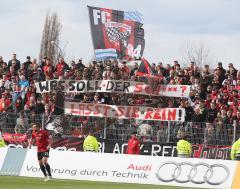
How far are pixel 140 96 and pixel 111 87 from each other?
154cm

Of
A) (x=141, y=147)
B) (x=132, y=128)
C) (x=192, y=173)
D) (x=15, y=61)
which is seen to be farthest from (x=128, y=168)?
(x=15, y=61)

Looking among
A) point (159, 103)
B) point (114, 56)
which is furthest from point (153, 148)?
point (114, 56)

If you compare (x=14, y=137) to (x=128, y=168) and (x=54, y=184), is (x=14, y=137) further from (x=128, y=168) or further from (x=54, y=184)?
(x=54, y=184)

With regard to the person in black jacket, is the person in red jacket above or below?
below

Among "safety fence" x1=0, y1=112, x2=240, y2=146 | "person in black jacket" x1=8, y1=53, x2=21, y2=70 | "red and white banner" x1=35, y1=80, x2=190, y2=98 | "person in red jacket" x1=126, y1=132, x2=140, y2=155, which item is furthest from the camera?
"person in black jacket" x1=8, y1=53, x2=21, y2=70

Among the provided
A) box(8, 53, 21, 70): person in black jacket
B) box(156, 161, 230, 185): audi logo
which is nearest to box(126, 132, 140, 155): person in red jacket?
box(156, 161, 230, 185): audi logo

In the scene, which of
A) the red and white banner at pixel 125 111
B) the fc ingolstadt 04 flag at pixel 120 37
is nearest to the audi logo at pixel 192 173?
the red and white banner at pixel 125 111

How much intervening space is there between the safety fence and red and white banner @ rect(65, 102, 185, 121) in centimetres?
20

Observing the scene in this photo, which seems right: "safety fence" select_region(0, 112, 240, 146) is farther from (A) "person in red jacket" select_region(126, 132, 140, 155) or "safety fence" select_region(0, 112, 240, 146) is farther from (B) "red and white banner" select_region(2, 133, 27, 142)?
(A) "person in red jacket" select_region(126, 132, 140, 155)

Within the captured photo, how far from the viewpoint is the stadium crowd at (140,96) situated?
30.3m

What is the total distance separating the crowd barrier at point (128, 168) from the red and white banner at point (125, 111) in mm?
3184

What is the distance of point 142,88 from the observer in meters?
30.9

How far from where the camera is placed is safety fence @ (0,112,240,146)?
2941cm

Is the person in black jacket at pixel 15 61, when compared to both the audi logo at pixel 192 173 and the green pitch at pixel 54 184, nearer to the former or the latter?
the green pitch at pixel 54 184
